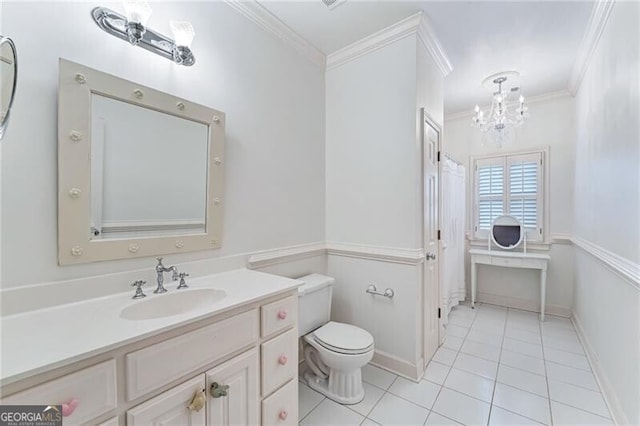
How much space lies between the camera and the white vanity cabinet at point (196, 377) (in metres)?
0.76

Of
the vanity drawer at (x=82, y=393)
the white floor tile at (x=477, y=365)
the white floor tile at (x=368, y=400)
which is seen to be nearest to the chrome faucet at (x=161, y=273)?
the vanity drawer at (x=82, y=393)

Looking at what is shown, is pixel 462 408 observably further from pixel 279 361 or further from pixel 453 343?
pixel 279 361

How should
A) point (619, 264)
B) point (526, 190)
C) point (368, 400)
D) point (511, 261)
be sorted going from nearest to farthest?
point (619, 264) < point (368, 400) < point (511, 261) < point (526, 190)


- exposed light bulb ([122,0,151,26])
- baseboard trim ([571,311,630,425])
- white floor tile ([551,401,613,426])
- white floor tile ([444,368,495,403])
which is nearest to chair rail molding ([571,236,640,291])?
baseboard trim ([571,311,630,425])

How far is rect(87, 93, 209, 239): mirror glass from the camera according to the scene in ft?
4.00

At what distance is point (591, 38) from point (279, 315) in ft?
10.0

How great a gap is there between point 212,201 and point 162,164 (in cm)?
32

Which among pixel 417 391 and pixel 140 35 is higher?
pixel 140 35

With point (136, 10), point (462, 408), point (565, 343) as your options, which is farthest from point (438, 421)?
point (136, 10)

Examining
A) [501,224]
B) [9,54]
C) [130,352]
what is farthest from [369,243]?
[501,224]

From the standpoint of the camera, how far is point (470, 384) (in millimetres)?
1992

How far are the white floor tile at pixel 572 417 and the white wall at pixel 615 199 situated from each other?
0.14 meters

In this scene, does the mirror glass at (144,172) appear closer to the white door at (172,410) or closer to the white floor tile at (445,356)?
the white door at (172,410)

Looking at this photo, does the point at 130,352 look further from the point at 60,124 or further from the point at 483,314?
the point at 483,314
